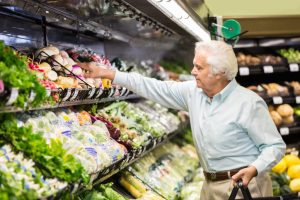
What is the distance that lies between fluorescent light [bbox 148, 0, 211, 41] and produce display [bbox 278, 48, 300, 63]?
265 cm

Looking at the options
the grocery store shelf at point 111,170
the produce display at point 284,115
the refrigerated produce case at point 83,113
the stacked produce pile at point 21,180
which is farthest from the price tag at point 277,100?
the stacked produce pile at point 21,180

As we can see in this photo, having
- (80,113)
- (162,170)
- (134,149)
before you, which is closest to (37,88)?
(80,113)

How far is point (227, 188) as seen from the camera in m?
3.60

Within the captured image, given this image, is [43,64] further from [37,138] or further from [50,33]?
[50,33]

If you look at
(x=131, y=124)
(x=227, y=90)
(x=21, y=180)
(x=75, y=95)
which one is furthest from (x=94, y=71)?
(x=21, y=180)

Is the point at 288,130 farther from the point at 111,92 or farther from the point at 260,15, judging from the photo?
the point at 111,92

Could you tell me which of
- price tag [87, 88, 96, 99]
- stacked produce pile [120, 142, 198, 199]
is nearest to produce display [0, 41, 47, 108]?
price tag [87, 88, 96, 99]

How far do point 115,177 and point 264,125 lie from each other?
4.38ft

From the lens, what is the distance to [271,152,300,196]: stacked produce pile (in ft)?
19.0

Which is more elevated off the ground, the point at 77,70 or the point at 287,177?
the point at 77,70

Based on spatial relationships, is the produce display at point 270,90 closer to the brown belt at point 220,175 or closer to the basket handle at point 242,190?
the brown belt at point 220,175

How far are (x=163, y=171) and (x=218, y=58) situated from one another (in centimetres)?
178

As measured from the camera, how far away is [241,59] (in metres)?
7.27

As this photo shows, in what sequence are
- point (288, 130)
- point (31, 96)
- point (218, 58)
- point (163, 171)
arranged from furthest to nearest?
1. point (288, 130)
2. point (163, 171)
3. point (218, 58)
4. point (31, 96)
